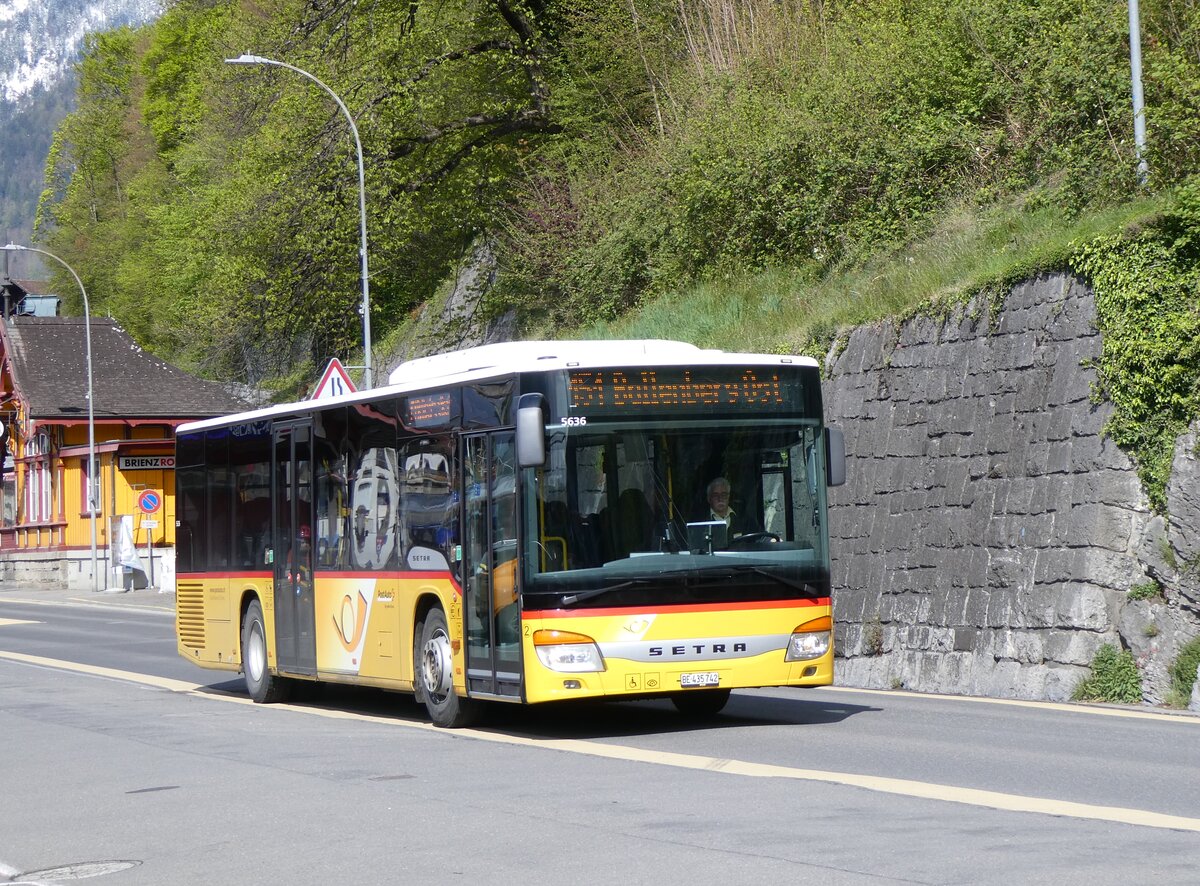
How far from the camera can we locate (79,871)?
816 cm

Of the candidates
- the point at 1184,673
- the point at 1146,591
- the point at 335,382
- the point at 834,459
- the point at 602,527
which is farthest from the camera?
the point at 335,382

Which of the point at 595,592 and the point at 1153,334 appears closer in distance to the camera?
the point at 595,592

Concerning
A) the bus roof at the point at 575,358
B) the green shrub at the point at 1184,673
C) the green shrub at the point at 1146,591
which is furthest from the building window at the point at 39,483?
A: the green shrub at the point at 1184,673

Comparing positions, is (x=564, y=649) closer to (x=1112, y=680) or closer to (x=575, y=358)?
(x=575, y=358)

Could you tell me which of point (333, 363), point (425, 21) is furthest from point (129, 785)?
point (425, 21)

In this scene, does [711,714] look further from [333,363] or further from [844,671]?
[333,363]

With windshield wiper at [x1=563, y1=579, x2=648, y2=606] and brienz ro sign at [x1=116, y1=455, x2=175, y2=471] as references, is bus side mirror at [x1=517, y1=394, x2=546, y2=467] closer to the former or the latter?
windshield wiper at [x1=563, y1=579, x2=648, y2=606]

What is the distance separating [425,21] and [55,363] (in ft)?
89.3

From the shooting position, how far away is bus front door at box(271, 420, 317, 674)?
16.3 meters

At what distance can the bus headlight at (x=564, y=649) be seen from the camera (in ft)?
39.9

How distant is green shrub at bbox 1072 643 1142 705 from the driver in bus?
4.78 m

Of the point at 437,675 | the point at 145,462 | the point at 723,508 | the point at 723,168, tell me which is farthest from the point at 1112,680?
the point at 145,462

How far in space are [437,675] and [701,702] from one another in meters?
2.25

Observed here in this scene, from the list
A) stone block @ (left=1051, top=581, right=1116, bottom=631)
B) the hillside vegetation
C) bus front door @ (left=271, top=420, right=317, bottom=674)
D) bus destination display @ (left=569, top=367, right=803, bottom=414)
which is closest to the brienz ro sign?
the hillside vegetation
